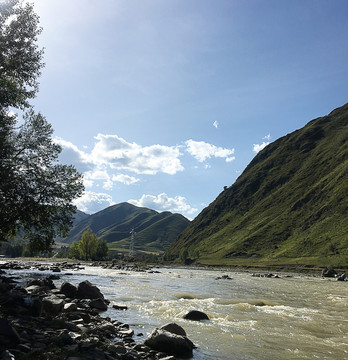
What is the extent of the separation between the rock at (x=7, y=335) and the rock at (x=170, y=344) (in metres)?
6.59

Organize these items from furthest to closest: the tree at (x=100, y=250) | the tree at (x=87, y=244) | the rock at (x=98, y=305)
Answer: the tree at (x=100, y=250), the tree at (x=87, y=244), the rock at (x=98, y=305)

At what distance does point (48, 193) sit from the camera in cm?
2633

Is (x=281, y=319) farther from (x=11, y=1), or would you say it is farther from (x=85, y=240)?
(x=85, y=240)

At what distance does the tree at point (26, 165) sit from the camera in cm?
Answer: 2339

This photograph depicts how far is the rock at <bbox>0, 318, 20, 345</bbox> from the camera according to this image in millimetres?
10172

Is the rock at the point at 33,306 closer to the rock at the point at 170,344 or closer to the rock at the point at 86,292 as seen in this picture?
the rock at the point at 170,344

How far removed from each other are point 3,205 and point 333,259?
155149mm

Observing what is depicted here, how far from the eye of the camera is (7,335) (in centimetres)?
1040

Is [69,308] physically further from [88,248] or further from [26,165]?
[88,248]

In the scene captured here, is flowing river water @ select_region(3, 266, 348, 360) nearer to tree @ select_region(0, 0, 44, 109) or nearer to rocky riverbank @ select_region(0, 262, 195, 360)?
rocky riverbank @ select_region(0, 262, 195, 360)

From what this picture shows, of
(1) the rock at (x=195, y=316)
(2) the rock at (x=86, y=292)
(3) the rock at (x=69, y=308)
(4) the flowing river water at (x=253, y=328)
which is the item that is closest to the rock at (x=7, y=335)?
(4) the flowing river water at (x=253, y=328)

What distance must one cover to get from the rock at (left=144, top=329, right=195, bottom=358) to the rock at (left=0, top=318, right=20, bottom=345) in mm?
6594

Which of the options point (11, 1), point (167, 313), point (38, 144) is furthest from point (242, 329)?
point (11, 1)

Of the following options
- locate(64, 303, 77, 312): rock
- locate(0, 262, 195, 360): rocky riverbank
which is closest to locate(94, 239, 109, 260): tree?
locate(64, 303, 77, 312): rock
